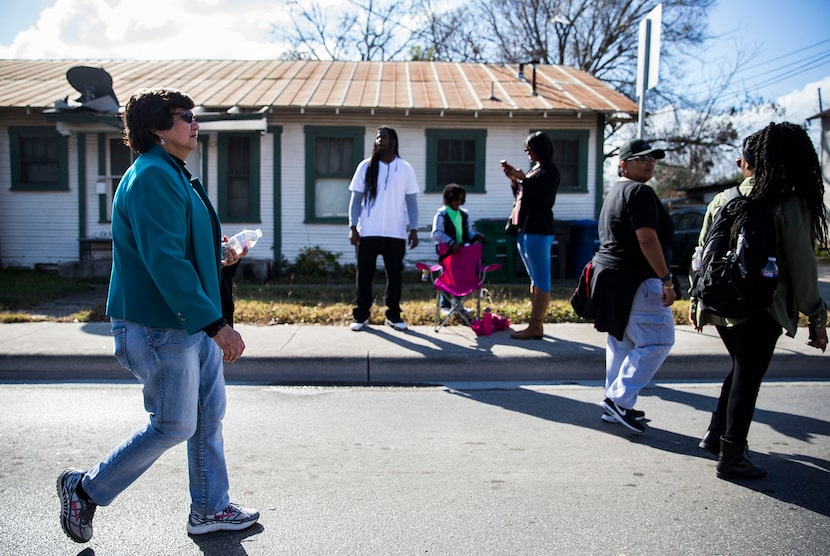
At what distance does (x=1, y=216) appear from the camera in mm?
13930

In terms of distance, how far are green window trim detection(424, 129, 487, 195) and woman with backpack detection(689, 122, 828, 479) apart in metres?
10.1

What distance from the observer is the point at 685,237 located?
15.5 m

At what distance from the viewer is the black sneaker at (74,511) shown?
284cm

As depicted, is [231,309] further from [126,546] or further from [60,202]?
[60,202]

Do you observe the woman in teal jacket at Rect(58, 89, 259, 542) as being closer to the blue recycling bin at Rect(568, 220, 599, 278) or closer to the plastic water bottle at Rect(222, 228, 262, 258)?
the plastic water bottle at Rect(222, 228, 262, 258)

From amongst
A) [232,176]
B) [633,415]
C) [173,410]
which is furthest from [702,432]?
[232,176]

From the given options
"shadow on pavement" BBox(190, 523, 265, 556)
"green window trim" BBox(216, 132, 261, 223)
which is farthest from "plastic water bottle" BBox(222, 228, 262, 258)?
"green window trim" BBox(216, 132, 261, 223)

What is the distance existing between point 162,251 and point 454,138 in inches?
460

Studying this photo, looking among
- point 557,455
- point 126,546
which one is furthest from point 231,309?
point 557,455

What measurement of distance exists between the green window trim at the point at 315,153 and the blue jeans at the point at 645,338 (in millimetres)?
9673

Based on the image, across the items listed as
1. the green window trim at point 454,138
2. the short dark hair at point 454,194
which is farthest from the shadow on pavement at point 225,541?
the green window trim at point 454,138

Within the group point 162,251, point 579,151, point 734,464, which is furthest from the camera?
point 579,151

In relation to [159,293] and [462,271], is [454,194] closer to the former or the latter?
[462,271]

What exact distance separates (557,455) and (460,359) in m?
2.14
